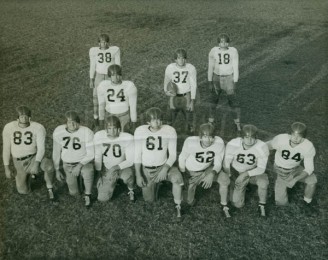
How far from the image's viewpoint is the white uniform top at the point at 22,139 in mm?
6758

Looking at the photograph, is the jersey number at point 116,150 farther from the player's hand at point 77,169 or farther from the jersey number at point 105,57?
the jersey number at point 105,57

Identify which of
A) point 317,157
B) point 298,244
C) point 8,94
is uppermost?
point 8,94

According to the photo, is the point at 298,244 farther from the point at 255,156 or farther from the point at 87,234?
the point at 87,234

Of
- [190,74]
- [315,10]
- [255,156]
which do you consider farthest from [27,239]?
[315,10]

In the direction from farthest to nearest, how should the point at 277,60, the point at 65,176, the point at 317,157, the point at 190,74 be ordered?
1. the point at 277,60
2. the point at 190,74
3. the point at 317,157
4. the point at 65,176

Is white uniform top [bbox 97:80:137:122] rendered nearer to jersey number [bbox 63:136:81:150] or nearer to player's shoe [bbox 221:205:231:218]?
jersey number [bbox 63:136:81:150]

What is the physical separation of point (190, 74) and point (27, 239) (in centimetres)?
503

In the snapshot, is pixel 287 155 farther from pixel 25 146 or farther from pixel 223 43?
pixel 25 146

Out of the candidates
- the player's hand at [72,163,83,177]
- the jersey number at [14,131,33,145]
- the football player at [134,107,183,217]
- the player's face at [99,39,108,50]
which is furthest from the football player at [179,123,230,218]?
the player's face at [99,39,108,50]

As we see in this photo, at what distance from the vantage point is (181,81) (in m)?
8.86

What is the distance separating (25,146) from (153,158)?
7.73 feet

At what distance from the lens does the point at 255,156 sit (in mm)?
6625

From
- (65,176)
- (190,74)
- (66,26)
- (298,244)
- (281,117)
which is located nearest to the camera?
(298,244)

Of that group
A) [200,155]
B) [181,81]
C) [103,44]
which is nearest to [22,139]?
[200,155]
